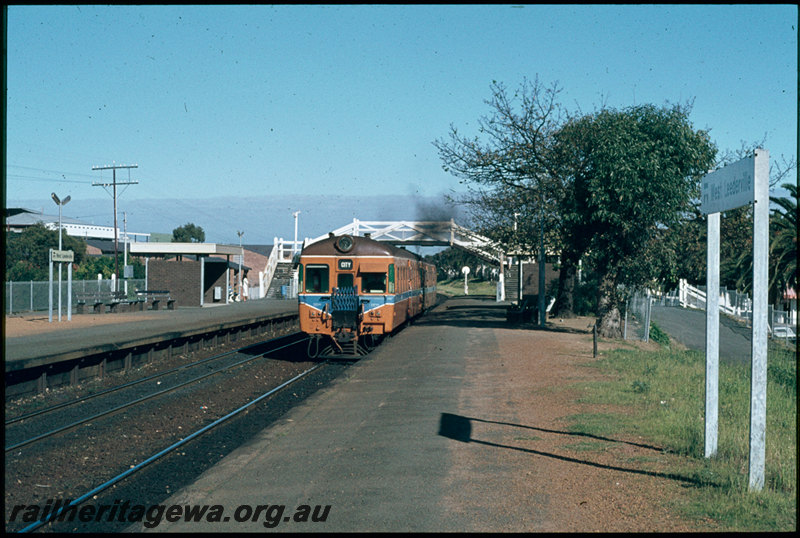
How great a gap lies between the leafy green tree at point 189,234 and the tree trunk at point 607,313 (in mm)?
83478

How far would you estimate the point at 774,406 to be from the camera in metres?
11.3

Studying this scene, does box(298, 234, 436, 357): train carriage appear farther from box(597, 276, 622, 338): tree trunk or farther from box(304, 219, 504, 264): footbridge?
box(304, 219, 504, 264): footbridge

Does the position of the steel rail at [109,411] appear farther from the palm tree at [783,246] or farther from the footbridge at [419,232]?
the footbridge at [419,232]

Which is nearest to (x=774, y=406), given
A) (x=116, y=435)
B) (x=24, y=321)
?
(x=116, y=435)

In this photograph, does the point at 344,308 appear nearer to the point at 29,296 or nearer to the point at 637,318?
the point at 637,318

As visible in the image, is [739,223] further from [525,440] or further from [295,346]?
[525,440]

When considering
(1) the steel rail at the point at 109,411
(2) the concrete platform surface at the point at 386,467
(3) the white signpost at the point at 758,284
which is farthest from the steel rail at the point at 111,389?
(3) the white signpost at the point at 758,284

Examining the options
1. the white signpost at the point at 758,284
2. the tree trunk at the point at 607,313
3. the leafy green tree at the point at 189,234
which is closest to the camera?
the white signpost at the point at 758,284

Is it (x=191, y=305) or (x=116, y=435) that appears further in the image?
(x=191, y=305)

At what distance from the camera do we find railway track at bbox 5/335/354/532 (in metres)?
8.21

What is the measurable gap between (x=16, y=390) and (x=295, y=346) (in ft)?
35.8

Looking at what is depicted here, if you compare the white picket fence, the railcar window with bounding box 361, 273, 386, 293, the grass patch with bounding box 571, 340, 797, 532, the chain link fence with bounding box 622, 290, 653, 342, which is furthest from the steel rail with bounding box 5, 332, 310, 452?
the white picket fence

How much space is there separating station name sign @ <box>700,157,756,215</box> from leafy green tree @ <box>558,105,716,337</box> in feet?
42.7

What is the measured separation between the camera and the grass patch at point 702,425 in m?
5.98
